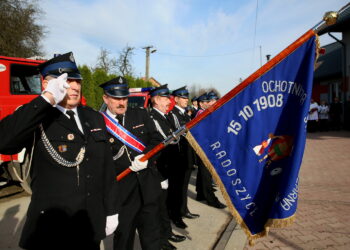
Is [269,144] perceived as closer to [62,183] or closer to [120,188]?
[120,188]

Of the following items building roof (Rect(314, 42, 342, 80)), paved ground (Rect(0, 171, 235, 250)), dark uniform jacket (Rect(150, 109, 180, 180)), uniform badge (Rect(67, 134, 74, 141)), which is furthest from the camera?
building roof (Rect(314, 42, 342, 80))

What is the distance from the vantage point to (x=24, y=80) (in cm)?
596

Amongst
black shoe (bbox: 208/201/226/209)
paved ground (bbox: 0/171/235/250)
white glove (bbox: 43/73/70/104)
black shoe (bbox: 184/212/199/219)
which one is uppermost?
white glove (bbox: 43/73/70/104)

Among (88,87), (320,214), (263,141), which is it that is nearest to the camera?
(263,141)

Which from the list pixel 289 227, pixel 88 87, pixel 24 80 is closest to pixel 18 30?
pixel 88 87

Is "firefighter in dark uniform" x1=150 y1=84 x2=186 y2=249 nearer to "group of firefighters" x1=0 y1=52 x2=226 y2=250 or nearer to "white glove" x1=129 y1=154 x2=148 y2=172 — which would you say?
"group of firefighters" x1=0 y1=52 x2=226 y2=250

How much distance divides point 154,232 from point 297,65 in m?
2.12

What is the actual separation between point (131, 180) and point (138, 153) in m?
0.29

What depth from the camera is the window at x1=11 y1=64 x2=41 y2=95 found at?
18.9 feet

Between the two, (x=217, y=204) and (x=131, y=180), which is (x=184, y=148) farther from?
(x=131, y=180)

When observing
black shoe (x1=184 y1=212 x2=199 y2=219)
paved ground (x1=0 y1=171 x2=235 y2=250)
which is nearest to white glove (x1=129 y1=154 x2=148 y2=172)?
paved ground (x1=0 y1=171 x2=235 y2=250)

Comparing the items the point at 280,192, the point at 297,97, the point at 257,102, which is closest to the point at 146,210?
the point at 280,192

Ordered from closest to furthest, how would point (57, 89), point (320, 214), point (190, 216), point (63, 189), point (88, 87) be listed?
point (57, 89), point (63, 189), point (320, 214), point (190, 216), point (88, 87)

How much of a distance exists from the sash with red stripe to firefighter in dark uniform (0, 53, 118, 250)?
62cm
